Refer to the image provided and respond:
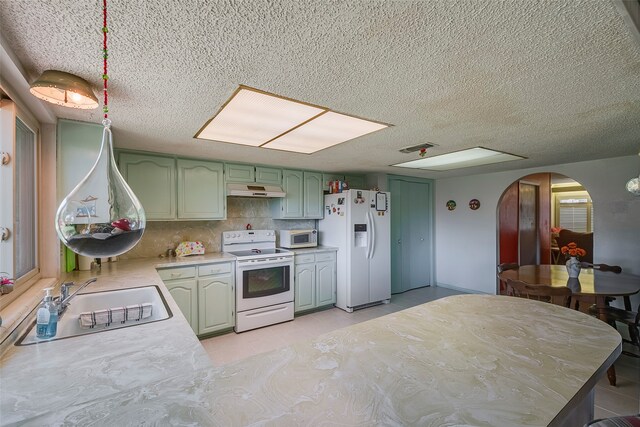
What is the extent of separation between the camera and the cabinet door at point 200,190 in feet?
10.6

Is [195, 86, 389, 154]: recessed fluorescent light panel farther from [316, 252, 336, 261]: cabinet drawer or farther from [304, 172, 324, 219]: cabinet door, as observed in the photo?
[316, 252, 336, 261]: cabinet drawer

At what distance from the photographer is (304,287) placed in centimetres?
384

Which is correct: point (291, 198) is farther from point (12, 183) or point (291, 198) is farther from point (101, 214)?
point (101, 214)

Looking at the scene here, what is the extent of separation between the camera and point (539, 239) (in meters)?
6.02

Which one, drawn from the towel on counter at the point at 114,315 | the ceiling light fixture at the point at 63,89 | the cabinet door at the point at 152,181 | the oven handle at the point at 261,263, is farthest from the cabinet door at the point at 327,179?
the ceiling light fixture at the point at 63,89

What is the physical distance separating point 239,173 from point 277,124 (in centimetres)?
164

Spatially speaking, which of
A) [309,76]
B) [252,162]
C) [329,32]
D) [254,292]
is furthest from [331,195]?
[329,32]

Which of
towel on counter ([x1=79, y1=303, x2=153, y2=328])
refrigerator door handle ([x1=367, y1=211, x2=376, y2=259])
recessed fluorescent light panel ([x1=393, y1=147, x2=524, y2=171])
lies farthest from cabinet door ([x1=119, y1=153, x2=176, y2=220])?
recessed fluorescent light panel ([x1=393, y1=147, x2=524, y2=171])

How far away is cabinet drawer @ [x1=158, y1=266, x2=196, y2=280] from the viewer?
2.85 meters

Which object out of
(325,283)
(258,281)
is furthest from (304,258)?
(258,281)

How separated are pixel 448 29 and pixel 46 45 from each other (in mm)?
1602

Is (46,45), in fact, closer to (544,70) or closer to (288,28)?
(288,28)

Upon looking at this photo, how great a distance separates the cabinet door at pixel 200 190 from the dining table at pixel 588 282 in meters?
3.35

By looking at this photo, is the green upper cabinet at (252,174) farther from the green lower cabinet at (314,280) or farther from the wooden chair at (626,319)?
the wooden chair at (626,319)
